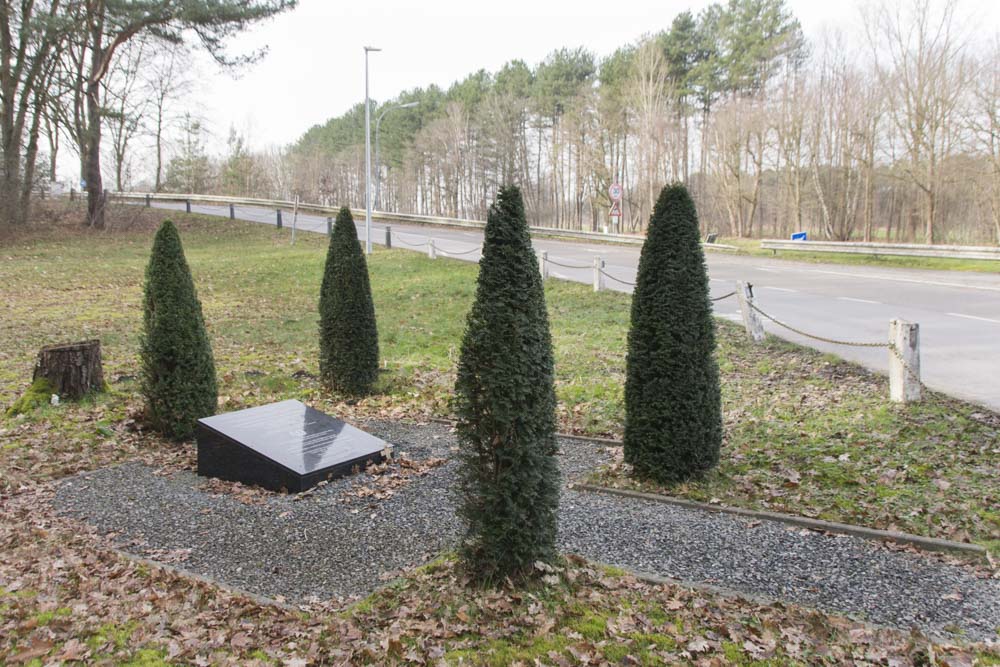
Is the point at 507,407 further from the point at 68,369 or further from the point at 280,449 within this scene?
the point at 68,369

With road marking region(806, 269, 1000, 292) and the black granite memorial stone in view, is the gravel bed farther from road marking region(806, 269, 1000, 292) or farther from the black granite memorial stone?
road marking region(806, 269, 1000, 292)

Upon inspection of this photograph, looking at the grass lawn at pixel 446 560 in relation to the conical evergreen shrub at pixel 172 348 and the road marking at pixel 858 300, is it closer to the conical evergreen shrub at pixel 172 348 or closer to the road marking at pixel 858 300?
the conical evergreen shrub at pixel 172 348

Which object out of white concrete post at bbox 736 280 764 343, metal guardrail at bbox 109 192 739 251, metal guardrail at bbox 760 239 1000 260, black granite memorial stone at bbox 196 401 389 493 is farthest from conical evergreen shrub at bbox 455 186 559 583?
metal guardrail at bbox 109 192 739 251

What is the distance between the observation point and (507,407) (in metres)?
4.04

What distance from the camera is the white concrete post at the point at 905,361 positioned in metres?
7.71

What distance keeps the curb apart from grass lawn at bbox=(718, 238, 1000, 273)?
1845 cm

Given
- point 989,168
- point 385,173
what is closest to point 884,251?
point 989,168

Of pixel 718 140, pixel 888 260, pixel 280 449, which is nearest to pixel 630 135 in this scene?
pixel 718 140

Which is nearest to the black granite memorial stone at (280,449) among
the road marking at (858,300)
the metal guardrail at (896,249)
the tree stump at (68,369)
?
the tree stump at (68,369)

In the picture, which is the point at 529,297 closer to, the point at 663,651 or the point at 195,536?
the point at 663,651

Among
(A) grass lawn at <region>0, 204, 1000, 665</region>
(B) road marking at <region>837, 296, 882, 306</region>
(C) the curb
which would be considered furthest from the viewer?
(B) road marking at <region>837, 296, 882, 306</region>

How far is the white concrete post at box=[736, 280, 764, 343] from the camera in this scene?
11.9m

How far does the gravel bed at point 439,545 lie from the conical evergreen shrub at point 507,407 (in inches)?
31.2

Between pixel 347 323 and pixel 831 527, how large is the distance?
21.2ft
